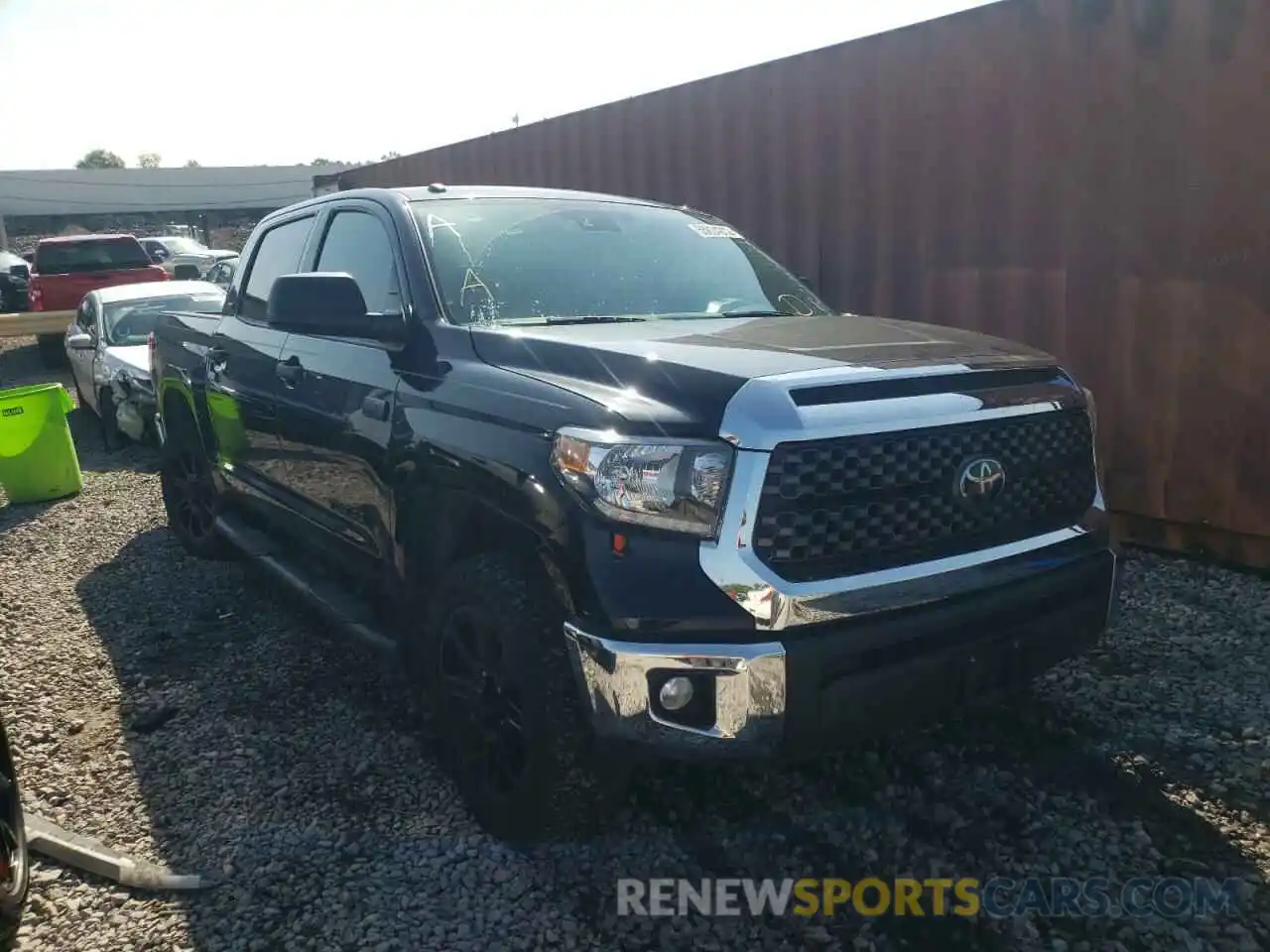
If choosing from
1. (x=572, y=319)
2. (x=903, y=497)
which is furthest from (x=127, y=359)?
(x=903, y=497)

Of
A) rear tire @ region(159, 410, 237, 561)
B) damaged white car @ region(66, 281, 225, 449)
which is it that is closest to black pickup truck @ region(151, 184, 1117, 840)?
rear tire @ region(159, 410, 237, 561)

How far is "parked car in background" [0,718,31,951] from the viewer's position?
2.24 meters

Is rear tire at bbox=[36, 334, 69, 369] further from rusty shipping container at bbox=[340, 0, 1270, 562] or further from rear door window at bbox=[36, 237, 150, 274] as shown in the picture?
rusty shipping container at bbox=[340, 0, 1270, 562]

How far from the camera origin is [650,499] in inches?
88.5

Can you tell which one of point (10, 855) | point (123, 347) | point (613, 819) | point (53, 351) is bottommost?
point (53, 351)

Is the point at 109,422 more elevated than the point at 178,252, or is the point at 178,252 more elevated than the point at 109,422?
the point at 178,252

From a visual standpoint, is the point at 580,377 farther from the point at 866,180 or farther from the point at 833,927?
the point at 866,180

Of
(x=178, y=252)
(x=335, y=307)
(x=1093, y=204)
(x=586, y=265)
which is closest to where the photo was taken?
(x=335, y=307)

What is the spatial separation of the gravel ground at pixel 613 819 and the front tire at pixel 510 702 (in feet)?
0.66

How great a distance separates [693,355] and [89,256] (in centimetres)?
1529

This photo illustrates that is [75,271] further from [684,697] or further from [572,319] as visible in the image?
[684,697]

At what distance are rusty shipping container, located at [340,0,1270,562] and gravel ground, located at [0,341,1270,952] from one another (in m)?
1.02

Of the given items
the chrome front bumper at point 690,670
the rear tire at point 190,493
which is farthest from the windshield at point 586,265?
the rear tire at point 190,493

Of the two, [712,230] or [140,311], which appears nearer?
[712,230]
